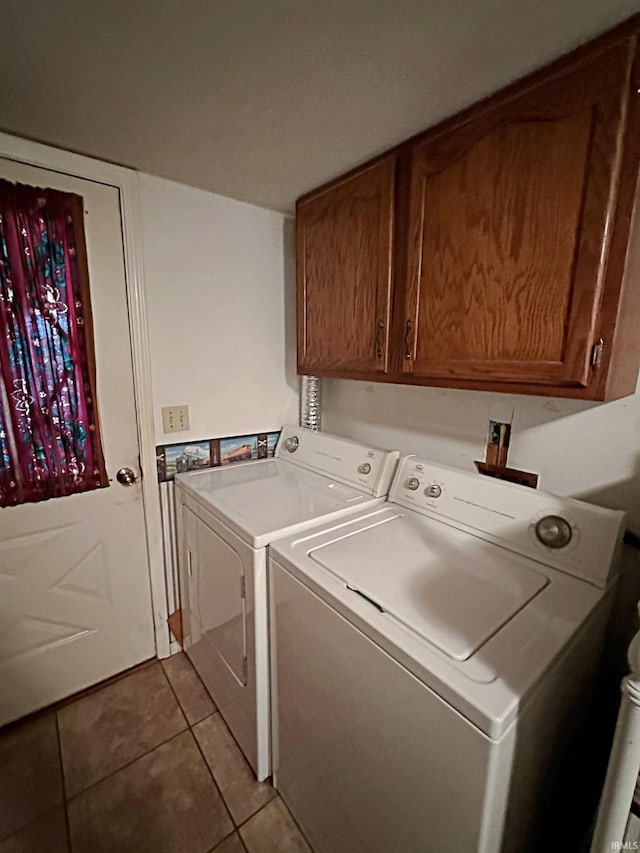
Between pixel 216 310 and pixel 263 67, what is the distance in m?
0.95

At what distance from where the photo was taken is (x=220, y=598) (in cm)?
135

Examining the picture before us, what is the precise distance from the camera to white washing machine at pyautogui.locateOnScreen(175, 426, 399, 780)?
46.4 inches

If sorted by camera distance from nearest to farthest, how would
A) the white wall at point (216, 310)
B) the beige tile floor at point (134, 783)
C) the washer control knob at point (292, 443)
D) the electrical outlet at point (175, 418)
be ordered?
the beige tile floor at point (134, 783), the white wall at point (216, 310), the electrical outlet at point (175, 418), the washer control knob at point (292, 443)

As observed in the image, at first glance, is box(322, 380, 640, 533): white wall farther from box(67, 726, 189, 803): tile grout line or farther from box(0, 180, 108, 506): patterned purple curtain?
box(67, 726, 189, 803): tile grout line

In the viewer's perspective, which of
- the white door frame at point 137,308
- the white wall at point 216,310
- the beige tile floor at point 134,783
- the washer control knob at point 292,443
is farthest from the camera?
the washer control knob at point 292,443

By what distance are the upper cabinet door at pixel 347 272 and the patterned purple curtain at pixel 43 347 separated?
0.86 metres

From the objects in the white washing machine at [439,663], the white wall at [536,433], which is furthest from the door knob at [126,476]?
the white wall at [536,433]

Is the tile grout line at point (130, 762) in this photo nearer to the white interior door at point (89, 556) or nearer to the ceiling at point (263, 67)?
the white interior door at point (89, 556)

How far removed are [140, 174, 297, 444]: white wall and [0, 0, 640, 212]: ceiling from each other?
30 centimetres

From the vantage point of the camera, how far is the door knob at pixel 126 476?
5.15 ft

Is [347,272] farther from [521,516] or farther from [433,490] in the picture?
[521,516]

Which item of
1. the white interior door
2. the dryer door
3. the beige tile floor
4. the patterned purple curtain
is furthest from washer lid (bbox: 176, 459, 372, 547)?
the beige tile floor

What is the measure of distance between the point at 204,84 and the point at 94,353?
969 millimetres

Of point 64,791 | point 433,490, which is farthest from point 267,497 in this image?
point 64,791
